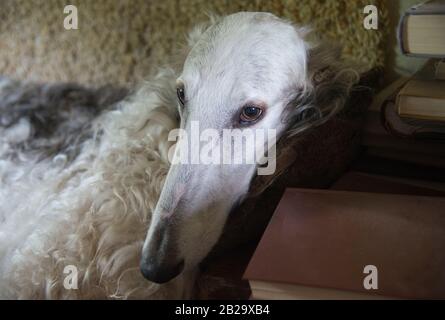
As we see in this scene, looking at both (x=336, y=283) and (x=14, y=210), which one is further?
(x=14, y=210)

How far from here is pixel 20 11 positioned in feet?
2.78

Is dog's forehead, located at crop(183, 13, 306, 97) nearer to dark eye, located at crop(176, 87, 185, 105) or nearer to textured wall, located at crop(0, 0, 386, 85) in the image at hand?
dark eye, located at crop(176, 87, 185, 105)

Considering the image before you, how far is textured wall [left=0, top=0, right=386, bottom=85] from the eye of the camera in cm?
71

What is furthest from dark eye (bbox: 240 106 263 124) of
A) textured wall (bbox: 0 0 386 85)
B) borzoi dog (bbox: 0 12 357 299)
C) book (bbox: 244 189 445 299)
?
textured wall (bbox: 0 0 386 85)

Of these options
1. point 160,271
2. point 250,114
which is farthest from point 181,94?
point 160,271

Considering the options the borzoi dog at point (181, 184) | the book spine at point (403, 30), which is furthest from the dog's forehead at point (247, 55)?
the book spine at point (403, 30)

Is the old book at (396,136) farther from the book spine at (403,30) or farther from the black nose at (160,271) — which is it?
the black nose at (160,271)

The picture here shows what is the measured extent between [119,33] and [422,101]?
498 mm

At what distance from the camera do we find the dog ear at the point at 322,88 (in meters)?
0.60

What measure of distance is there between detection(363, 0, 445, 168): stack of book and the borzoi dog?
69 mm

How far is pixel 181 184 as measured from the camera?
539 mm

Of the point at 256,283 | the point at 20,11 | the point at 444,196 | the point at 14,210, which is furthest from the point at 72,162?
the point at 444,196

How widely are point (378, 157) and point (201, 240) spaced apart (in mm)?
300
